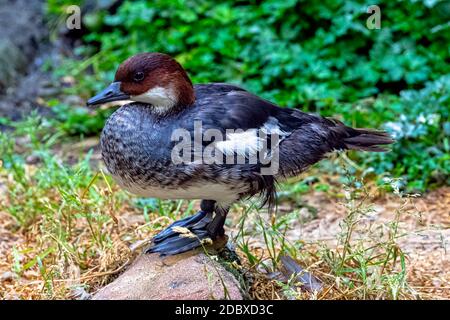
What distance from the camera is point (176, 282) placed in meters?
3.12

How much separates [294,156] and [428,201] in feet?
5.51

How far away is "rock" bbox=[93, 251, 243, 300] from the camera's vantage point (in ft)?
9.96

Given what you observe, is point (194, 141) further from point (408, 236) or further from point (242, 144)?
point (408, 236)

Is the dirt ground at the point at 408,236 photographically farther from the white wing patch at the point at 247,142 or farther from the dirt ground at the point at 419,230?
the white wing patch at the point at 247,142

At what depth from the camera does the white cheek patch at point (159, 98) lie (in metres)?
3.25

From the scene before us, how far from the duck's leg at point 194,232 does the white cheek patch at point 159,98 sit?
0.53 metres

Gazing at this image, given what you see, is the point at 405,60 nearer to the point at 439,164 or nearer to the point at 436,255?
the point at 439,164

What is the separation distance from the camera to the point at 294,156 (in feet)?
11.0

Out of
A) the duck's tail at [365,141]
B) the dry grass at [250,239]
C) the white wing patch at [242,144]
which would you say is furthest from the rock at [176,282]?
the duck's tail at [365,141]

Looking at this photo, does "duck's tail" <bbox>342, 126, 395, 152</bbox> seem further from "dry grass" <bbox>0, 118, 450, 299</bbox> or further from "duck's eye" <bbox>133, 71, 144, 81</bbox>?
"duck's eye" <bbox>133, 71, 144, 81</bbox>

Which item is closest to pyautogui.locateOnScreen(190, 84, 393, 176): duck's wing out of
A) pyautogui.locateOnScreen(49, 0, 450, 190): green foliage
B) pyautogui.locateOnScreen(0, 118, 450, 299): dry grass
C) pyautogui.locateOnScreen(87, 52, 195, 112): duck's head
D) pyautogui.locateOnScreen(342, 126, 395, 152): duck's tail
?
pyautogui.locateOnScreen(342, 126, 395, 152): duck's tail

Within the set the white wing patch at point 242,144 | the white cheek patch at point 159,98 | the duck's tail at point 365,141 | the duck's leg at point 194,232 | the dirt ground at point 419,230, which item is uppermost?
the white cheek patch at point 159,98

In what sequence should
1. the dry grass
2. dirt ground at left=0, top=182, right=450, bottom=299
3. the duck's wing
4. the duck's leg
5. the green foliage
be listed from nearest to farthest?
Answer: the duck's wing, the dry grass, the duck's leg, dirt ground at left=0, top=182, right=450, bottom=299, the green foliage

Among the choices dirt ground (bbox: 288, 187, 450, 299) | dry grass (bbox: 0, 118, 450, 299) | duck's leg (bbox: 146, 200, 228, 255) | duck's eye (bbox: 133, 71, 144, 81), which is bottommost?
dirt ground (bbox: 288, 187, 450, 299)
